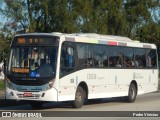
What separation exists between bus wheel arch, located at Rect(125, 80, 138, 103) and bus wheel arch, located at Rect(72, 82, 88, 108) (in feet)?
12.8

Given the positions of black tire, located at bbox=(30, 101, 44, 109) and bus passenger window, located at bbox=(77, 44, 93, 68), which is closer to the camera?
bus passenger window, located at bbox=(77, 44, 93, 68)

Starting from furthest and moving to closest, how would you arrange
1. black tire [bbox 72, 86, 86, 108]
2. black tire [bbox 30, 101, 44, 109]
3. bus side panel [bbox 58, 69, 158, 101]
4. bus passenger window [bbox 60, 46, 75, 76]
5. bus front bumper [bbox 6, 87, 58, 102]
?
1. black tire [bbox 30, 101, 44, 109]
2. black tire [bbox 72, 86, 86, 108]
3. bus side panel [bbox 58, 69, 158, 101]
4. bus passenger window [bbox 60, 46, 75, 76]
5. bus front bumper [bbox 6, 87, 58, 102]

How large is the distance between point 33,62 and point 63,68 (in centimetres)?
114

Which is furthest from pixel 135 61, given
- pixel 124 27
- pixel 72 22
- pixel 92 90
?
pixel 124 27

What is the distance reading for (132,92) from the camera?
83.1 ft

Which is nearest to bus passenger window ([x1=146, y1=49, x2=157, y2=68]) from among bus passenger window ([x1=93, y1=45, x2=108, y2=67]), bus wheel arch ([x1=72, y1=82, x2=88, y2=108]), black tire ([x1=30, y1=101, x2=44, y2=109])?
bus passenger window ([x1=93, y1=45, x2=108, y2=67])

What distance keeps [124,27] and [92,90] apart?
61.9ft

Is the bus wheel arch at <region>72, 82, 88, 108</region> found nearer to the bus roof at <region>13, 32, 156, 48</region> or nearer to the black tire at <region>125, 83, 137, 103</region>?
the bus roof at <region>13, 32, 156, 48</region>

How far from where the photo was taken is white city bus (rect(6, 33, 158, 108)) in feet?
64.7

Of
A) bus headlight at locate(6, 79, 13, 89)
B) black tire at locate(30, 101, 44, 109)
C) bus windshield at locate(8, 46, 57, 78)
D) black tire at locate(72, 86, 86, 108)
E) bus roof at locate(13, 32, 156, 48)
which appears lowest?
Answer: black tire at locate(30, 101, 44, 109)

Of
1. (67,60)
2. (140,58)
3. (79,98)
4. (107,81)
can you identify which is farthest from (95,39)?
(140,58)

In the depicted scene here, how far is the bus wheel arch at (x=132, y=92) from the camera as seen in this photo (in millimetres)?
25039

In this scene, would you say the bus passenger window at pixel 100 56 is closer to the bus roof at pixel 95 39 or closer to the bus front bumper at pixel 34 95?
the bus roof at pixel 95 39

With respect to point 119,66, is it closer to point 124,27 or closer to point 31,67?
point 31,67
